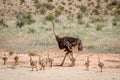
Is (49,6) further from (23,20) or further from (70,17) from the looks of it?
(23,20)

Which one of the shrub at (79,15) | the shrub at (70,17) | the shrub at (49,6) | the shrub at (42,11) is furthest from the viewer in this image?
the shrub at (49,6)

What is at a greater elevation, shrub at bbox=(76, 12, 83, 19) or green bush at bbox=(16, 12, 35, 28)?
green bush at bbox=(16, 12, 35, 28)

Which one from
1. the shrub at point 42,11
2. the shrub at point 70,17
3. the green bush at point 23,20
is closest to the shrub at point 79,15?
the shrub at point 70,17

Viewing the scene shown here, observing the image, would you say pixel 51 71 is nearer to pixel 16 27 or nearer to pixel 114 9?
pixel 16 27

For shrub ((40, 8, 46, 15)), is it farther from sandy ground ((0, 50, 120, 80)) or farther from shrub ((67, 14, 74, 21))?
sandy ground ((0, 50, 120, 80))

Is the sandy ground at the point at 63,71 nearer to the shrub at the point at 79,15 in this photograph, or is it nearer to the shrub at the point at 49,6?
the shrub at the point at 79,15

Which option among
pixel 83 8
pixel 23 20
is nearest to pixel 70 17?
pixel 83 8

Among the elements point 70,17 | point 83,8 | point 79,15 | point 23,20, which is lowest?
point 83,8

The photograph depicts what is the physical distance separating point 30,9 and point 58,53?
2796cm

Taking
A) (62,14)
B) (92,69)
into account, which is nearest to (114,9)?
(62,14)

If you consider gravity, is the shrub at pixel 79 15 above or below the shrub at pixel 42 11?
above

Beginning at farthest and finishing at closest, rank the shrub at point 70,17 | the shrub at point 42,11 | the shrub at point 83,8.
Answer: the shrub at point 83,8 < the shrub at point 42,11 < the shrub at point 70,17

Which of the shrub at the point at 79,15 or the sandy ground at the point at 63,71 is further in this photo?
the shrub at the point at 79,15

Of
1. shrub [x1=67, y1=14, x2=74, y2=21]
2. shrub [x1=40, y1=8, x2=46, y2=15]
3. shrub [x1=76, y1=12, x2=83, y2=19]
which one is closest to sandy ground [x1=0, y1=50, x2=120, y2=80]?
shrub [x1=67, y1=14, x2=74, y2=21]
